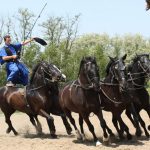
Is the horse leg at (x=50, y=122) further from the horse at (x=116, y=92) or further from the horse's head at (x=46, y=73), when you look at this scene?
the horse at (x=116, y=92)

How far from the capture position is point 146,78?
12.2 meters

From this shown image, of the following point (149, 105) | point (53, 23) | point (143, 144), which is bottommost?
point (143, 144)

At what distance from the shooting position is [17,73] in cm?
1391

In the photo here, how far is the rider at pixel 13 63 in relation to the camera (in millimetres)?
13742

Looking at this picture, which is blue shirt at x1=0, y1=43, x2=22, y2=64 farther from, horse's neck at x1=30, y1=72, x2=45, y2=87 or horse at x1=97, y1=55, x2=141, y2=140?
horse at x1=97, y1=55, x2=141, y2=140

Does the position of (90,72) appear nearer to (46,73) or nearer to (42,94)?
(46,73)

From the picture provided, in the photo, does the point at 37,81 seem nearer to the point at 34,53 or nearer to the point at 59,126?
the point at 59,126

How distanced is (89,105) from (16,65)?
3.64m

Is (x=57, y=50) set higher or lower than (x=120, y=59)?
higher

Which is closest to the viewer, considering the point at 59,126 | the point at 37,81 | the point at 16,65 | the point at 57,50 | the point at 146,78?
the point at 146,78

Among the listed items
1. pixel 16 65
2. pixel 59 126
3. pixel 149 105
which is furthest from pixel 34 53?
pixel 149 105

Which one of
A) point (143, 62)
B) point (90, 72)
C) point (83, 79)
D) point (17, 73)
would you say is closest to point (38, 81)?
point (17, 73)

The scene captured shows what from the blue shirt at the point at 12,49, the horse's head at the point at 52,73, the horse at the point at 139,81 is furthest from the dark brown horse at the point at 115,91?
the blue shirt at the point at 12,49

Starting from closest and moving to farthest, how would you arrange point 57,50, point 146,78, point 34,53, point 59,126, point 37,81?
1. point 146,78
2. point 37,81
3. point 59,126
4. point 34,53
5. point 57,50
